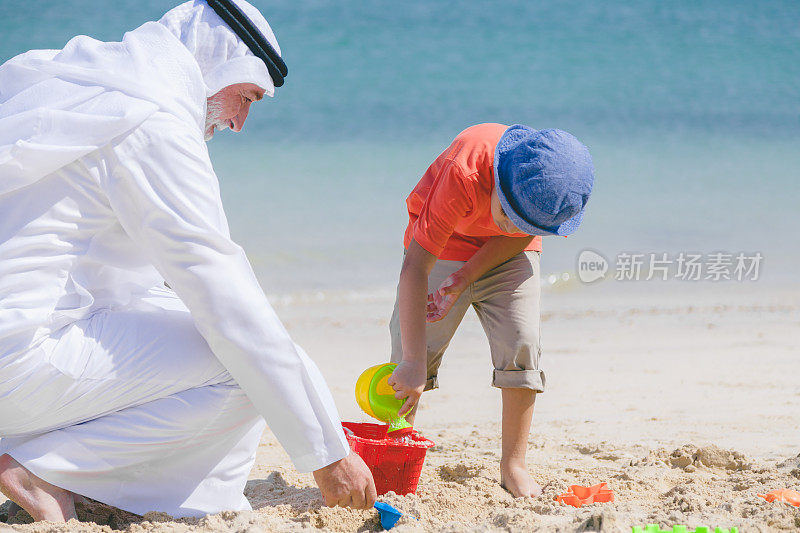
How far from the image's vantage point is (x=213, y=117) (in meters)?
2.23

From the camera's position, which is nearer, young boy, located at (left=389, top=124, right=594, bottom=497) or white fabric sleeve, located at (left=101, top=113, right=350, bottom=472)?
white fabric sleeve, located at (left=101, top=113, right=350, bottom=472)

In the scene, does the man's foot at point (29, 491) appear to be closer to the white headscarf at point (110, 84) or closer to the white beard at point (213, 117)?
the white headscarf at point (110, 84)

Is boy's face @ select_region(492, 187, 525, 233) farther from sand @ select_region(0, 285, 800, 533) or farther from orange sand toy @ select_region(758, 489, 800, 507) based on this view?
orange sand toy @ select_region(758, 489, 800, 507)

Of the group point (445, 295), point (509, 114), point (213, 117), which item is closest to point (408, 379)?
point (445, 295)

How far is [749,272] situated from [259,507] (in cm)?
572

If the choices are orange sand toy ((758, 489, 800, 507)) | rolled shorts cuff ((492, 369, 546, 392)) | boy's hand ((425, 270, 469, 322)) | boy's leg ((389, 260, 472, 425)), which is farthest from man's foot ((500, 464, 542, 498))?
orange sand toy ((758, 489, 800, 507))

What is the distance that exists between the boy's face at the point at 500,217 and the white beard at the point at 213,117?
0.81m

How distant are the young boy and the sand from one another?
Result: 0.95 ft

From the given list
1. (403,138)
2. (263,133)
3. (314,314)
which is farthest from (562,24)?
(314,314)

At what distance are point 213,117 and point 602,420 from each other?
6.98ft

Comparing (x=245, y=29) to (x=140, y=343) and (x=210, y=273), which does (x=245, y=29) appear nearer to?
(x=210, y=273)

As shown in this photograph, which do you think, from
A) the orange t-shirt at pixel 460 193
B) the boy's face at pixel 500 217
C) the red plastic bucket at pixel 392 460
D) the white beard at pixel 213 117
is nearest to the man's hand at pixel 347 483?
the red plastic bucket at pixel 392 460

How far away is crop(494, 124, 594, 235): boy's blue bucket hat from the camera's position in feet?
7.51

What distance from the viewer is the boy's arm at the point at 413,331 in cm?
241
